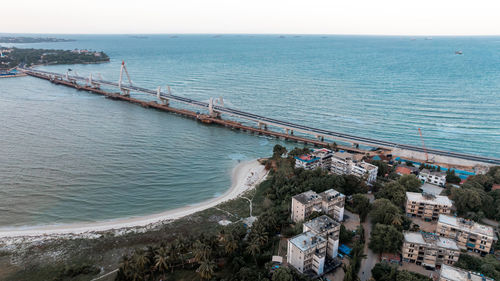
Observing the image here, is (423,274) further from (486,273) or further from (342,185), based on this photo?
(342,185)

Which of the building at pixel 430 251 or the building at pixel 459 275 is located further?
the building at pixel 430 251

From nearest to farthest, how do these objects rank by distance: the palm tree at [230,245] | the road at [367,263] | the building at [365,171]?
1. the road at [367,263]
2. the palm tree at [230,245]
3. the building at [365,171]

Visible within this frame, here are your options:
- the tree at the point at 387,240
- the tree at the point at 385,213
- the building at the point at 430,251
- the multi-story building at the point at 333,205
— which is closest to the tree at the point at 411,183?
the tree at the point at 385,213

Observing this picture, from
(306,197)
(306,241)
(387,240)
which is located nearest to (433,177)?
(387,240)

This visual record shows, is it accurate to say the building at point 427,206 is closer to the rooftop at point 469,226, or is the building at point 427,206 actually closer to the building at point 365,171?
the rooftop at point 469,226

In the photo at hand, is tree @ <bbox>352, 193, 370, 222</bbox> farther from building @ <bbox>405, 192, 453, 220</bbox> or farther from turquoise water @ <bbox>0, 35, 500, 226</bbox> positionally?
turquoise water @ <bbox>0, 35, 500, 226</bbox>

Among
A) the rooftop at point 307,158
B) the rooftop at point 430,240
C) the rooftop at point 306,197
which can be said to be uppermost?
the rooftop at point 307,158

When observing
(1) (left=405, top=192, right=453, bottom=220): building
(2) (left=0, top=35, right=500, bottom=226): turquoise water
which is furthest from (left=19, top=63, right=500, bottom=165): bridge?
(1) (left=405, top=192, right=453, bottom=220): building
